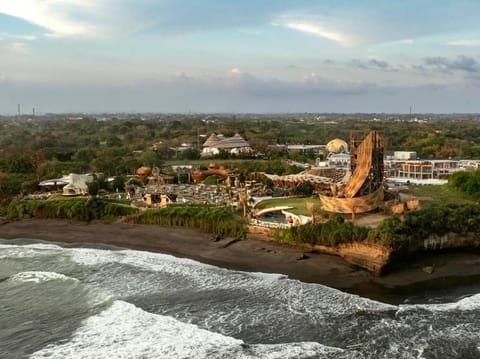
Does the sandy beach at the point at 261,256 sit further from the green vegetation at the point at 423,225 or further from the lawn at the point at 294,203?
the lawn at the point at 294,203

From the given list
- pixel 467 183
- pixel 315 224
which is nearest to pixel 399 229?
pixel 315 224

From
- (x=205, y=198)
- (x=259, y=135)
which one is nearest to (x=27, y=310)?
(x=205, y=198)

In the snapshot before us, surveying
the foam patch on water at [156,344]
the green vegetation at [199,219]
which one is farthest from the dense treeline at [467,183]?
the foam patch on water at [156,344]

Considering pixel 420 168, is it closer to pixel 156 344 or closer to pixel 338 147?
pixel 338 147

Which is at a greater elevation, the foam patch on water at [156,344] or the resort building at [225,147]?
the resort building at [225,147]

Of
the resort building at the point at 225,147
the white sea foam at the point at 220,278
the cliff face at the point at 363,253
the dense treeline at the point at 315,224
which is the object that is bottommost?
the white sea foam at the point at 220,278

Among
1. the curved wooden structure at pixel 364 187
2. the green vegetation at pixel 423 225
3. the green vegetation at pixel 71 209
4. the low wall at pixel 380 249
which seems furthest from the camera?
the green vegetation at pixel 71 209

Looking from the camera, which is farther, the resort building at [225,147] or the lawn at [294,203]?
the resort building at [225,147]
